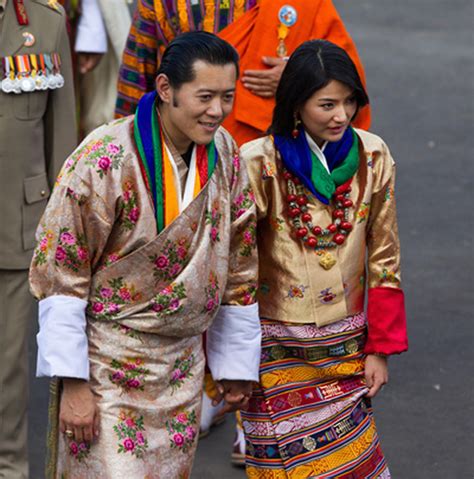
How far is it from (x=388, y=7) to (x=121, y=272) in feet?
37.0

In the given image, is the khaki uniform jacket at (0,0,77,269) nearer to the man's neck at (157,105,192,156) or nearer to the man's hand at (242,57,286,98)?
the man's hand at (242,57,286,98)

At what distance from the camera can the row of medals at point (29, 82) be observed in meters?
5.02

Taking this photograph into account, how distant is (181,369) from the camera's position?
4121mm

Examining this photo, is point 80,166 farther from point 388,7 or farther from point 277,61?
point 388,7

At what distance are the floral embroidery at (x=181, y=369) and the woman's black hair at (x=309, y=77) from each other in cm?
82

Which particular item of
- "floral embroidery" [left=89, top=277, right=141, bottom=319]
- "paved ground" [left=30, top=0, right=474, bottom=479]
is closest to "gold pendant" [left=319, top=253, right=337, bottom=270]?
"floral embroidery" [left=89, top=277, right=141, bottom=319]

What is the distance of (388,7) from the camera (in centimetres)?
1480

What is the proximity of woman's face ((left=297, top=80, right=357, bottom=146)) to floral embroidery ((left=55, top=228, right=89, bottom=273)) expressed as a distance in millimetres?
931

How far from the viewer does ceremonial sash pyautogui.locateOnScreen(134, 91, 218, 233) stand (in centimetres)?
396

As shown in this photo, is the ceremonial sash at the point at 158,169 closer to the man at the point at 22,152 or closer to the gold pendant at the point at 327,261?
the gold pendant at the point at 327,261

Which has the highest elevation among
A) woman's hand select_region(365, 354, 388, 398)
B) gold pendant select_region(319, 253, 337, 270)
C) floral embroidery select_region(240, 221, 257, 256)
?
floral embroidery select_region(240, 221, 257, 256)

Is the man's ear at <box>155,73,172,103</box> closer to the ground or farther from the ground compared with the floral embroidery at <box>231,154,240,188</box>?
farther from the ground

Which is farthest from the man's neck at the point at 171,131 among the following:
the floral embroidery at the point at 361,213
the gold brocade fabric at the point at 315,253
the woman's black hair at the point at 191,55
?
the floral embroidery at the point at 361,213

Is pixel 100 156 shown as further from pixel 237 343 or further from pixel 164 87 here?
pixel 237 343
